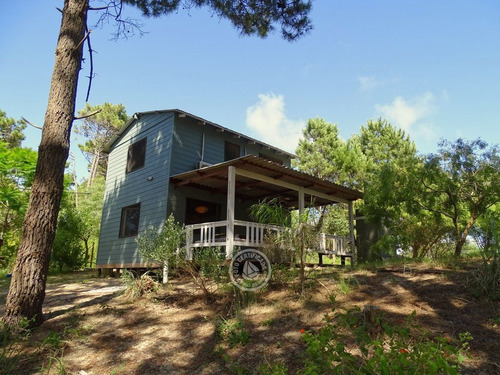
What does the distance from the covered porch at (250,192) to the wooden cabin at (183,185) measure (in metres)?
0.03

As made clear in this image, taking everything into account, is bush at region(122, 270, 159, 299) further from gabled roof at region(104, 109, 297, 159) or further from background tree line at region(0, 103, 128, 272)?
gabled roof at region(104, 109, 297, 159)

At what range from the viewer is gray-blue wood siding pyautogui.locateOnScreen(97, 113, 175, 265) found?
10820 mm

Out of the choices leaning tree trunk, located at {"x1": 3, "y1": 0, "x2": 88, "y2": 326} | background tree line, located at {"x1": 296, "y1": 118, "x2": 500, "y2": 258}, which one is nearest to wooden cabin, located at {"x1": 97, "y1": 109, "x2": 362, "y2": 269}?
background tree line, located at {"x1": 296, "y1": 118, "x2": 500, "y2": 258}

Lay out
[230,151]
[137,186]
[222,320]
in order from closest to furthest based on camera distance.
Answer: [222,320] → [137,186] → [230,151]

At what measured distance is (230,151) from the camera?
496 inches

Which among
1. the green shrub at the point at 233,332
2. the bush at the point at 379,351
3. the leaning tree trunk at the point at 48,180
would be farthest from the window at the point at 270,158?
the bush at the point at 379,351

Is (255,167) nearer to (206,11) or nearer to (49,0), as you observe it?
(206,11)

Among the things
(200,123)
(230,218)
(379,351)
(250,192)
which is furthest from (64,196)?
(379,351)

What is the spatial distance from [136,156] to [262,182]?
16.4 ft

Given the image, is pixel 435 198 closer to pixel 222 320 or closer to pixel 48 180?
pixel 222 320

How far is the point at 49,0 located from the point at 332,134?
18.5 meters

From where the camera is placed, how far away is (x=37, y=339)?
4.67 metres

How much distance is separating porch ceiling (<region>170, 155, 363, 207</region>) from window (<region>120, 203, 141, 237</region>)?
7.13 ft

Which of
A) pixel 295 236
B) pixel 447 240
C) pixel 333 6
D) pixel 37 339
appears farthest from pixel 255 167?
pixel 447 240
